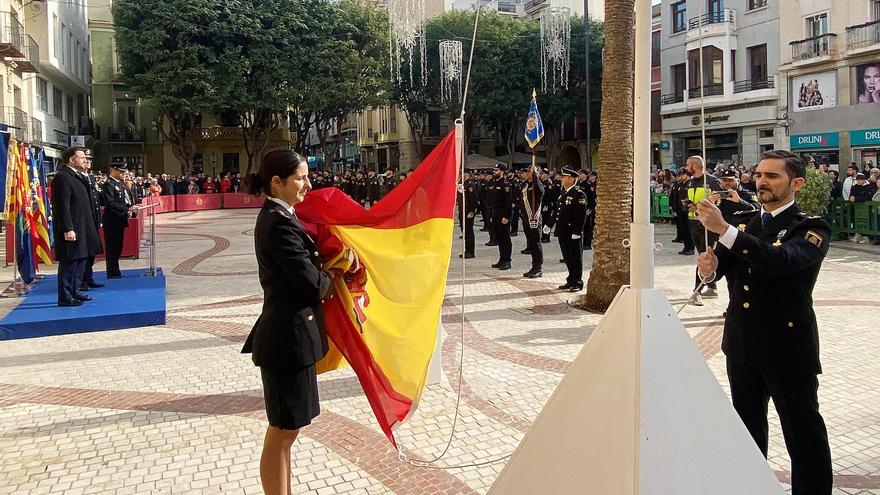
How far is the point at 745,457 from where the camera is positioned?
Answer: 2.38 meters

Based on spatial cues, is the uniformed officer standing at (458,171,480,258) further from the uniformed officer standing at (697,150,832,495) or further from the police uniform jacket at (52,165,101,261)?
the uniformed officer standing at (697,150,832,495)

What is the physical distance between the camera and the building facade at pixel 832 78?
27.3m

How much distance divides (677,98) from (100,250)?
33935 mm

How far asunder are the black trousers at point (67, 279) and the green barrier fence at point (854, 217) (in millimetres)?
15003

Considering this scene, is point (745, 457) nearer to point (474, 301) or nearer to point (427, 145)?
point (474, 301)

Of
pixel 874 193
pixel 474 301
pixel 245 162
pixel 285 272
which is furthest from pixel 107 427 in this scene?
pixel 245 162

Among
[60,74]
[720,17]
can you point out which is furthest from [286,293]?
[60,74]

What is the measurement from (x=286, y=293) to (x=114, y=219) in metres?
9.50

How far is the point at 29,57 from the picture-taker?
88.6 feet

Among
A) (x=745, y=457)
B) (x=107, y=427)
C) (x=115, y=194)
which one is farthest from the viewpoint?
(x=115, y=194)

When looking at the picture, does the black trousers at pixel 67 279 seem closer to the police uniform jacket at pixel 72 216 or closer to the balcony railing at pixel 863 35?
the police uniform jacket at pixel 72 216

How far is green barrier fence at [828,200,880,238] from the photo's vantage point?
15.2 metres

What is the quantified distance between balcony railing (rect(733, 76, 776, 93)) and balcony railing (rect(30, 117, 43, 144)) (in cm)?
3172

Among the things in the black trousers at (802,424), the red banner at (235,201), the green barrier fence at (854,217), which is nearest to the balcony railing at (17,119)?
the red banner at (235,201)
